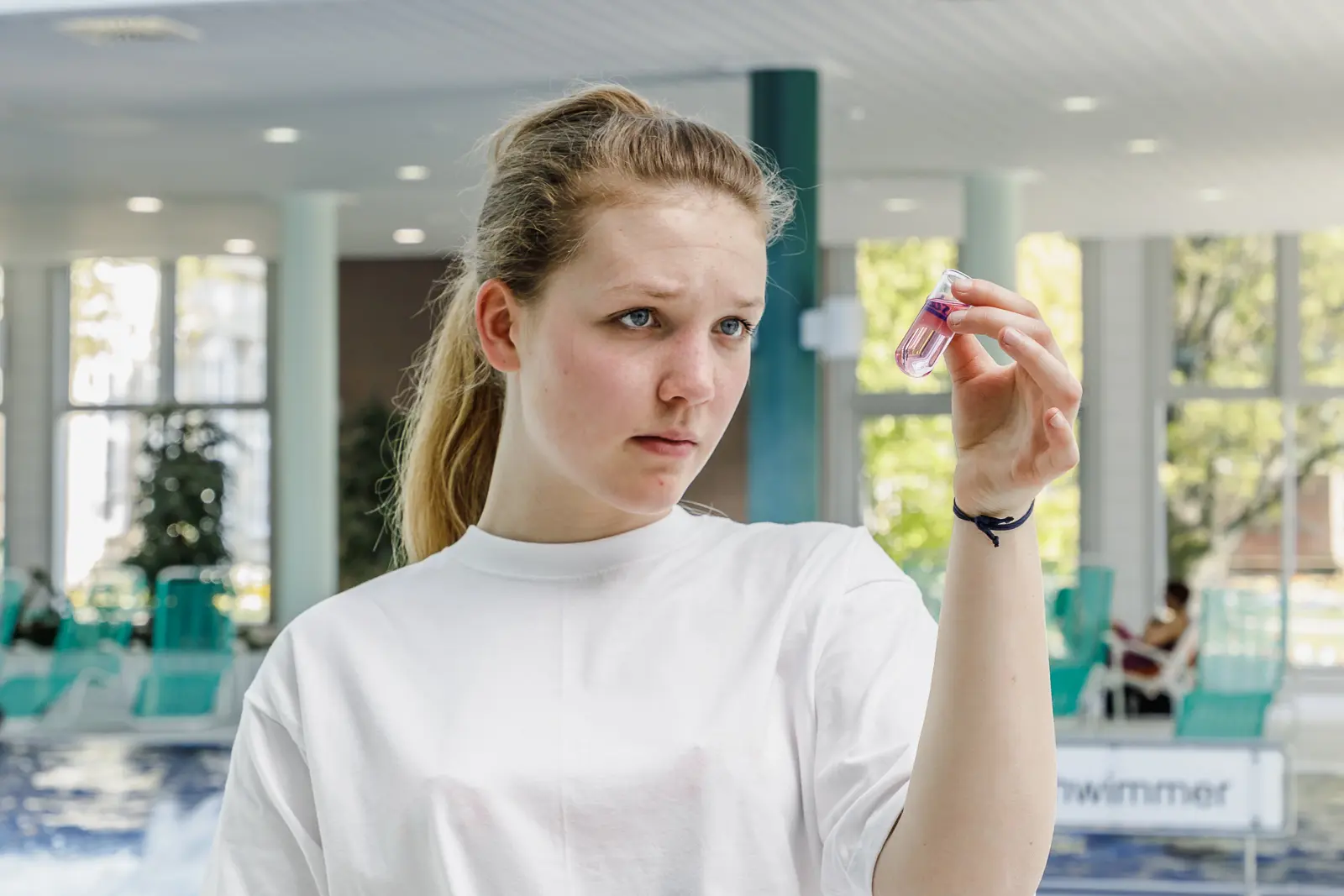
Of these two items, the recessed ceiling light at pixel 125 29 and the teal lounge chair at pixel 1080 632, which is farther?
the teal lounge chair at pixel 1080 632

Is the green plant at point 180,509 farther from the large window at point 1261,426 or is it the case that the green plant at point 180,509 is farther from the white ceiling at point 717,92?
the large window at point 1261,426

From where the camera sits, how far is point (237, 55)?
6520 mm

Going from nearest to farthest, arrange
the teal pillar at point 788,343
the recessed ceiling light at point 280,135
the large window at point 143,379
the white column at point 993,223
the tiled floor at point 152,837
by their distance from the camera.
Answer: the tiled floor at point 152,837, the teal pillar at point 788,343, the recessed ceiling light at point 280,135, the white column at point 993,223, the large window at point 143,379

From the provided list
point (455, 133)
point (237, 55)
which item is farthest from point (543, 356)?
point (455, 133)

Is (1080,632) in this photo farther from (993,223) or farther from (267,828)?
(267,828)

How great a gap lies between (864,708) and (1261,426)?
472 inches

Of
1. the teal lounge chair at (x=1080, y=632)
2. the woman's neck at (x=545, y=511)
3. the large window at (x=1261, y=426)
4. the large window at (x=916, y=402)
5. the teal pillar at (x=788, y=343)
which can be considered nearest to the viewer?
the woman's neck at (x=545, y=511)

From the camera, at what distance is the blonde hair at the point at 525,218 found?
1.13m

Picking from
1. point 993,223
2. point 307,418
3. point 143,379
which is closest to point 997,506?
point 993,223

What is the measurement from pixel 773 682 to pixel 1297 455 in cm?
1204

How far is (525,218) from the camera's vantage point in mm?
1172

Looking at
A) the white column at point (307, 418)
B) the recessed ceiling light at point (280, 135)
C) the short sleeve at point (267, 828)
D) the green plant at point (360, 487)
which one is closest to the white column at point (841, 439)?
the green plant at point (360, 487)

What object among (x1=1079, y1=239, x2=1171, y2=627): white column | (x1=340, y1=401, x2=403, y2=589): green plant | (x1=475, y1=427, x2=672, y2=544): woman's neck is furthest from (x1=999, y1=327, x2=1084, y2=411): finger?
(x1=1079, y1=239, x2=1171, y2=627): white column

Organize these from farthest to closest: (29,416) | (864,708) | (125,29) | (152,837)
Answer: (29,416) < (152,837) < (125,29) < (864,708)
